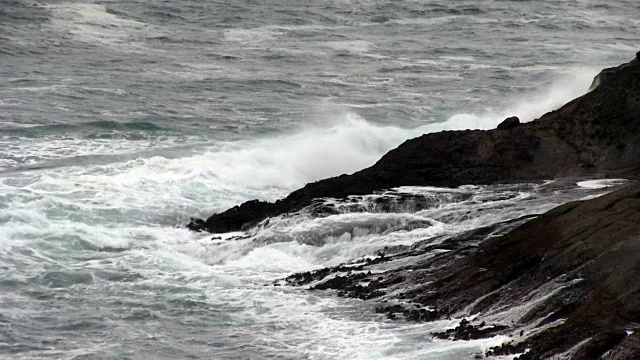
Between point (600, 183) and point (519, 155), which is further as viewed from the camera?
point (519, 155)

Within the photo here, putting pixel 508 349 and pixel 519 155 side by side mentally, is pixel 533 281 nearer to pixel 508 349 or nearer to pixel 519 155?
pixel 508 349

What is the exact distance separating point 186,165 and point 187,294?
24.4 ft

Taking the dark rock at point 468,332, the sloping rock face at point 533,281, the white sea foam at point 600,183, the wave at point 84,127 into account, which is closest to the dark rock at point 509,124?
the white sea foam at point 600,183

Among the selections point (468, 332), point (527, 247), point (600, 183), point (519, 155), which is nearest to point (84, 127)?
point (519, 155)

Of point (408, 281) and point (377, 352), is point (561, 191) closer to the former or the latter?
point (408, 281)

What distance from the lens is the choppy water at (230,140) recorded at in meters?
14.4

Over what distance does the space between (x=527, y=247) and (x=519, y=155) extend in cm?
458

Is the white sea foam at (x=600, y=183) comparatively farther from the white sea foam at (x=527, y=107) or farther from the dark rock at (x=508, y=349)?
the white sea foam at (x=527, y=107)

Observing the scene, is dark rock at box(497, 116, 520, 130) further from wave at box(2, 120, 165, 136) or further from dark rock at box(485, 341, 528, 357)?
wave at box(2, 120, 165, 136)

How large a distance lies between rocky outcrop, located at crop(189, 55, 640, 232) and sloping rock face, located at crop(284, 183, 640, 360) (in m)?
2.76

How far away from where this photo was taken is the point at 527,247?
45.5 feet

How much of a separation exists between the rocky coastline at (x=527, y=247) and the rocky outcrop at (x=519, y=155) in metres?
0.02

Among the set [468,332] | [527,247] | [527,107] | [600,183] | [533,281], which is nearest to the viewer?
[468,332]

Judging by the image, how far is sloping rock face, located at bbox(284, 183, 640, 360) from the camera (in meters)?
11.5
